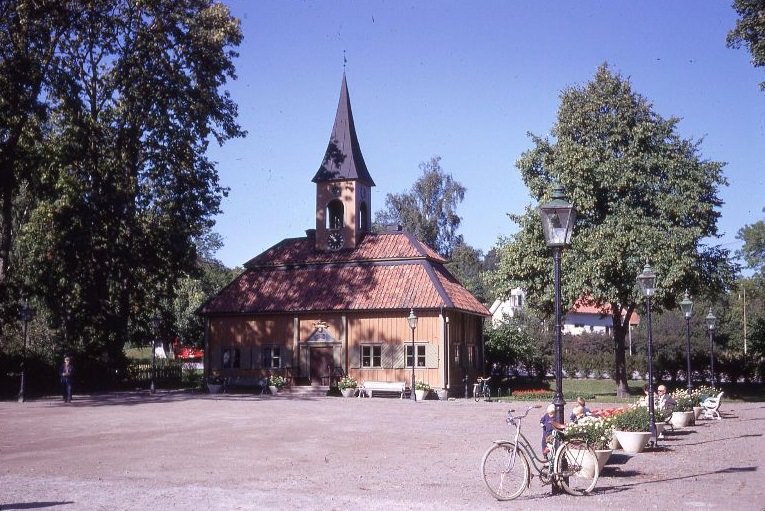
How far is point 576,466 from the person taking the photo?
10.6 m

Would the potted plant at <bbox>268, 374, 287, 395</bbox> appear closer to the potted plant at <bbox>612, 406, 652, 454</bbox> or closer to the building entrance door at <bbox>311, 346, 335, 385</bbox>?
the building entrance door at <bbox>311, 346, 335, 385</bbox>

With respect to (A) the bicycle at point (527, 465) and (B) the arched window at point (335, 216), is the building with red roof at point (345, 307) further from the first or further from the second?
(A) the bicycle at point (527, 465)

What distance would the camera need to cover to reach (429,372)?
116 ft

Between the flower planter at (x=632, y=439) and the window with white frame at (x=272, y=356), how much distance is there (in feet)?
83.2

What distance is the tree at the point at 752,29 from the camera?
73.1 ft

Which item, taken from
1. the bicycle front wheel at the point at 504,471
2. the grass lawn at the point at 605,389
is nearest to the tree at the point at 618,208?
the grass lawn at the point at 605,389

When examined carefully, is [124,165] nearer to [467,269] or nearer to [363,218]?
[363,218]

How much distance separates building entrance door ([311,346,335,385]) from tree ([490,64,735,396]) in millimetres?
8973

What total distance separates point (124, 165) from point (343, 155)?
12.4 m

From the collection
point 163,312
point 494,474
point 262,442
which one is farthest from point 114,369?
point 494,474

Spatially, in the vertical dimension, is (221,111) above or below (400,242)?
above

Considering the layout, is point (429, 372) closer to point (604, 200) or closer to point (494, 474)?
point (604, 200)

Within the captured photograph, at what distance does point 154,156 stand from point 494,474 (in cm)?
2828

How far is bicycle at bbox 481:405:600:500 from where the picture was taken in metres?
9.89
